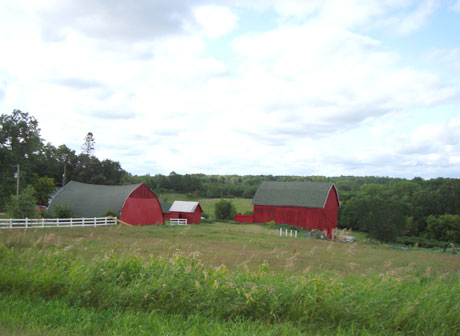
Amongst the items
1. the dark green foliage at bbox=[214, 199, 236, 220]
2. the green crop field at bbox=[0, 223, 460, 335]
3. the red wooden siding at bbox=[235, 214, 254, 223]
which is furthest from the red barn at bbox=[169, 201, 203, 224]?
the green crop field at bbox=[0, 223, 460, 335]

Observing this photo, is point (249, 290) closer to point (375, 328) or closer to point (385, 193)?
point (375, 328)

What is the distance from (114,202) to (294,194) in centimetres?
2159

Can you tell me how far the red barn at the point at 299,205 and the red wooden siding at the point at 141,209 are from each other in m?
14.4

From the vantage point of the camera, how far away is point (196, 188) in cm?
9906

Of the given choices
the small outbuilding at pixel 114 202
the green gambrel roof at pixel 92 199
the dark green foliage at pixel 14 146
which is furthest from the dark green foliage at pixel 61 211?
the dark green foliage at pixel 14 146

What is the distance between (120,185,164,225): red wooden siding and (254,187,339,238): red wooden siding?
1415cm

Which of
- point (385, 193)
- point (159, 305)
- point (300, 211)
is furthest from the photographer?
point (385, 193)

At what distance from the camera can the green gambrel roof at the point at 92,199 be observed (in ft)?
99.7

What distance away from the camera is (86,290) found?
5586mm

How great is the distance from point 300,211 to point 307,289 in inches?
1453

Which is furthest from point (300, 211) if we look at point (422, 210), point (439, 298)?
point (439, 298)

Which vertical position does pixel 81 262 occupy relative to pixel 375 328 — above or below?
above

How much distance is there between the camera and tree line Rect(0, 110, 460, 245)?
36.0 metres

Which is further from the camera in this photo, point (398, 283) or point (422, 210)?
point (422, 210)
